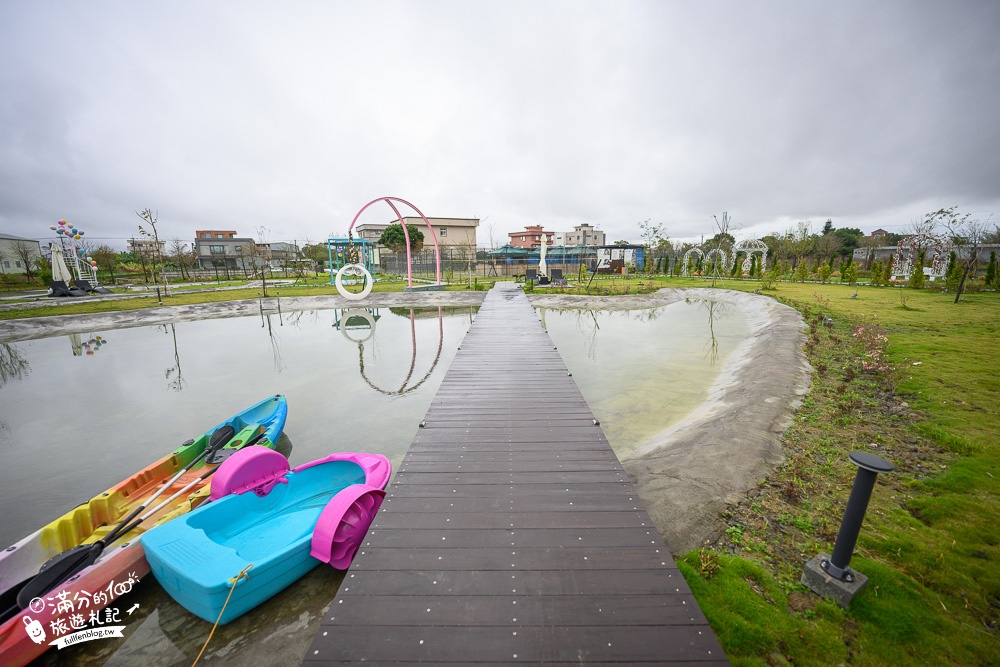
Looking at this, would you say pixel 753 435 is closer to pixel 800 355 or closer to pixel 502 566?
pixel 502 566

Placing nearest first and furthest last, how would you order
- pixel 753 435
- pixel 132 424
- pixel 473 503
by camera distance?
pixel 473 503 < pixel 753 435 < pixel 132 424

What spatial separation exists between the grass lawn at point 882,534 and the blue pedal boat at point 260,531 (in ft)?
11.2

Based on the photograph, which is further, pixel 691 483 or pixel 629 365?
pixel 629 365

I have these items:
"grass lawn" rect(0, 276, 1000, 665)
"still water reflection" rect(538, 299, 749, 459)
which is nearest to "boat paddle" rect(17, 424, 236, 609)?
"grass lawn" rect(0, 276, 1000, 665)

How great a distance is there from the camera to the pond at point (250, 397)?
3.50 meters

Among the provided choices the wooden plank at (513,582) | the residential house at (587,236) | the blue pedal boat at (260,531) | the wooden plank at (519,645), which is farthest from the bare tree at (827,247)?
the blue pedal boat at (260,531)

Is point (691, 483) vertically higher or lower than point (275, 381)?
higher

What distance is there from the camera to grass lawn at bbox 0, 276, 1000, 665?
2568 millimetres

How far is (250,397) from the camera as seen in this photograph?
9.14m

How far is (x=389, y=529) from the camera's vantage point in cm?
309

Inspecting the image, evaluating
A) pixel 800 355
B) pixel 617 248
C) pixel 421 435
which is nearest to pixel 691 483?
pixel 421 435

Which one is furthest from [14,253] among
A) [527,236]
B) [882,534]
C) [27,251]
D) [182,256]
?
[882,534]

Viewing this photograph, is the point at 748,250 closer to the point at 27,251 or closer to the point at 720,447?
the point at 720,447

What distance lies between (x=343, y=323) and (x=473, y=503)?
16795 millimetres
